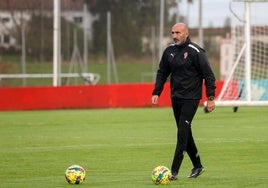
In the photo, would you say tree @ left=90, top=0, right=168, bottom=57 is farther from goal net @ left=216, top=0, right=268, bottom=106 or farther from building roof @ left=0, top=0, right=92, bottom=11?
goal net @ left=216, top=0, right=268, bottom=106

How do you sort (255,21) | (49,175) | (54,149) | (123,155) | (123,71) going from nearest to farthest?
(49,175) < (123,155) < (54,149) < (255,21) < (123,71)

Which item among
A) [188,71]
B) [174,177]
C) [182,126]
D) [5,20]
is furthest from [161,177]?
[5,20]

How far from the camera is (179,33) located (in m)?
14.4

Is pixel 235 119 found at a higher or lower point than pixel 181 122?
lower

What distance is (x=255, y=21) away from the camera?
34.8 meters

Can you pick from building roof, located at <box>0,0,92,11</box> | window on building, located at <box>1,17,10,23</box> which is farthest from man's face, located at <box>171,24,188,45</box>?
window on building, located at <box>1,17,10,23</box>


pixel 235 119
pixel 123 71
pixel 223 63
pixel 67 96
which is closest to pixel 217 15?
pixel 223 63

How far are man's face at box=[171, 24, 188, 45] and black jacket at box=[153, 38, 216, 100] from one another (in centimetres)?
11

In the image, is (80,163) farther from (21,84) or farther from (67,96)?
(21,84)

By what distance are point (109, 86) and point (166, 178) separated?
2194 cm

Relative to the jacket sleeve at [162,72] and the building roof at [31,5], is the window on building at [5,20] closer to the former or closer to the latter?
the building roof at [31,5]

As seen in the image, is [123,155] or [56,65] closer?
[123,155]

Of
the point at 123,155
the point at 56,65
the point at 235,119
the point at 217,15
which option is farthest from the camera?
the point at 217,15

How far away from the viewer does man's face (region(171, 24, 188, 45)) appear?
47.4 feet
